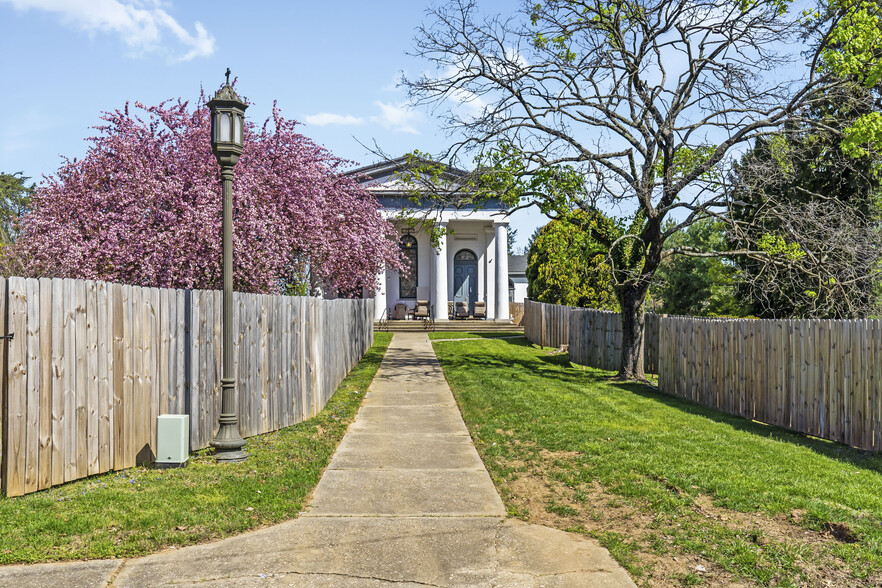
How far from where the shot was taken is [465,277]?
35.9 m

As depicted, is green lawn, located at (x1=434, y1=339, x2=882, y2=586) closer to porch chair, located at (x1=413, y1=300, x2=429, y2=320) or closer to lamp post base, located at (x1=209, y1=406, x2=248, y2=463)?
lamp post base, located at (x1=209, y1=406, x2=248, y2=463)

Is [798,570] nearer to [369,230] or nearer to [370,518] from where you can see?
[370,518]

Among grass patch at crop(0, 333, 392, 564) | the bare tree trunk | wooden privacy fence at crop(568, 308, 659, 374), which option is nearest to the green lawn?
grass patch at crop(0, 333, 392, 564)

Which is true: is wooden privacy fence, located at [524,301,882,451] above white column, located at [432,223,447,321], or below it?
below

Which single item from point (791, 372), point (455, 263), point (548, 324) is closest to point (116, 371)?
point (791, 372)

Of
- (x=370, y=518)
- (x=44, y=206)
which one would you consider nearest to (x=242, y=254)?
(x=44, y=206)

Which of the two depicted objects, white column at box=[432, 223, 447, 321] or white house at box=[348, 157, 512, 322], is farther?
white house at box=[348, 157, 512, 322]

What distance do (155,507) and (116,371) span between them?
1787 mm

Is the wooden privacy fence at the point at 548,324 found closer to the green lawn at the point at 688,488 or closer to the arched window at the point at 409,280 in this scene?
the arched window at the point at 409,280

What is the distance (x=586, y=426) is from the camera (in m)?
10.5

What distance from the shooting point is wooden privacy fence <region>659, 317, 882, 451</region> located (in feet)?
32.7

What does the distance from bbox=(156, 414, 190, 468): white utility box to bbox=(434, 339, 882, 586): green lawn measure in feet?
11.2

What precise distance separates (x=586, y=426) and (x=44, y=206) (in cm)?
1448

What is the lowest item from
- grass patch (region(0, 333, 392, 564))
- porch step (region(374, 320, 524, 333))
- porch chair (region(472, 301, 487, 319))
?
grass patch (region(0, 333, 392, 564))
